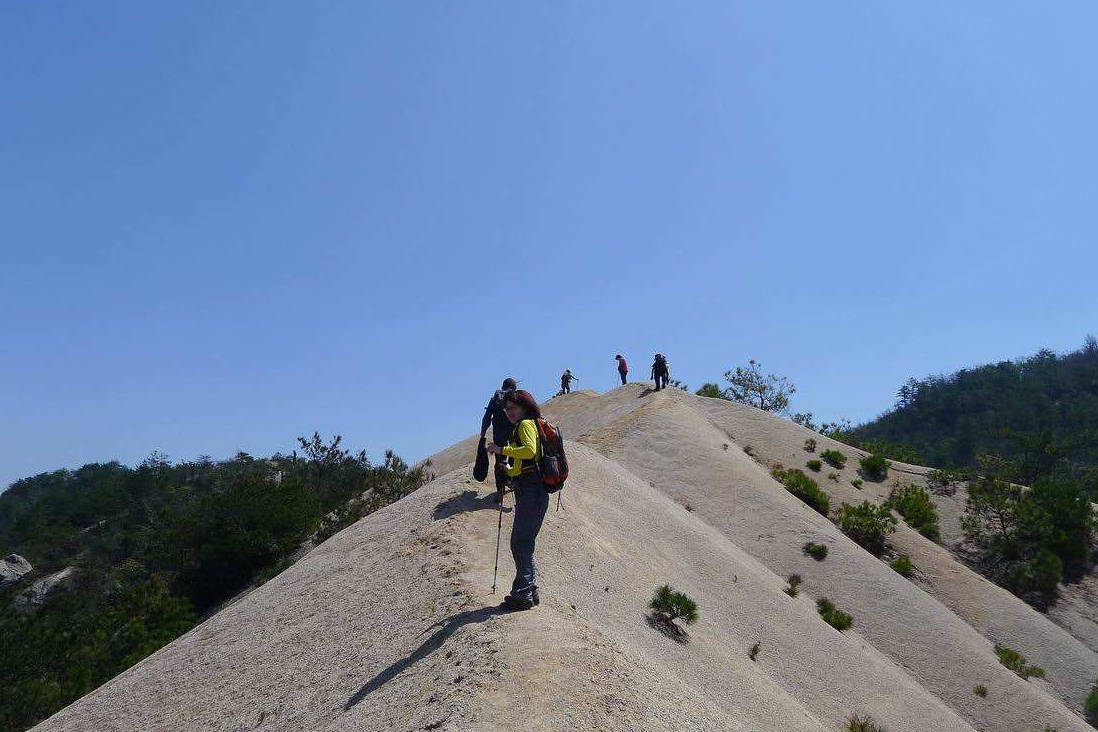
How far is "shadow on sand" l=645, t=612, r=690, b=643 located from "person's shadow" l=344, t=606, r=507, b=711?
142 inches

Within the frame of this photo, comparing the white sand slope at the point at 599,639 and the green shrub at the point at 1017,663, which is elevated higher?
the white sand slope at the point at 599,639

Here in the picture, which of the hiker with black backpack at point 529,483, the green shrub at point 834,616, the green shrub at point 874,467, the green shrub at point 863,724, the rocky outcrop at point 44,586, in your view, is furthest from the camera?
the rocky outcrop at point 44,586

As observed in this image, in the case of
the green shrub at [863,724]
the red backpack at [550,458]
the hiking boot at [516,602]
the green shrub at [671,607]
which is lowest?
the green shrub at [863,724]

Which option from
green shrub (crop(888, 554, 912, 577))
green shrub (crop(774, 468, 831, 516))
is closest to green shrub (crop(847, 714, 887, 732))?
green shrub (crop(888, 554, 912, 577))

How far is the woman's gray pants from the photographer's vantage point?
Result: 7.64 metres

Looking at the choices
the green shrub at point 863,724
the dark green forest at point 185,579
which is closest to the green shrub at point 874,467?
the dark green forest at point 185,579

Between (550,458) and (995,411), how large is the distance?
90028mm

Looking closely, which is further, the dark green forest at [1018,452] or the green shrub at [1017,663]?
the dark green forest at [1018,452]

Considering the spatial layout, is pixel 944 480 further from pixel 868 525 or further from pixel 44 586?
pixel 44 586

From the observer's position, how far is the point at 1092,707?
19.9 m

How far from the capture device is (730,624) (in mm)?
13320

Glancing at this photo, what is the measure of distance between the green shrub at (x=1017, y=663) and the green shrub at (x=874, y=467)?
Result: 1043 centimetres

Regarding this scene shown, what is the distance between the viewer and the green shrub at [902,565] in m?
24.0

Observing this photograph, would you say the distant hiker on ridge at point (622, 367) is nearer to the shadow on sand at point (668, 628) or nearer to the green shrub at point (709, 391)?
the green shrub at point (709, 391)
